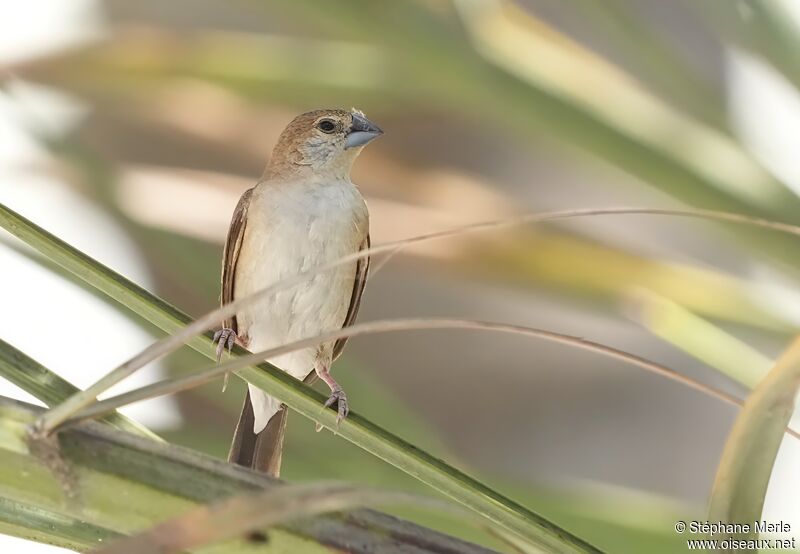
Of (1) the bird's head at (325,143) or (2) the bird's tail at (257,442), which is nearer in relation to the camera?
(2) the bird's tail at (257,442)

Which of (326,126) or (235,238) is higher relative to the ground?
(326,126)

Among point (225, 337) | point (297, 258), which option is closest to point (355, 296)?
point (297, 258)

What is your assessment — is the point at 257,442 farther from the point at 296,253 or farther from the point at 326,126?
the point at 326,126

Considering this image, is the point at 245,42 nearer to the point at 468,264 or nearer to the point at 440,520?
the point at 468,264

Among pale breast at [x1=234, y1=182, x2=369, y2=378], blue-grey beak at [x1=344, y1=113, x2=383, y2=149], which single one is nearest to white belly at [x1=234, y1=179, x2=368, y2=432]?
pale breast at [x1=234, y1=182, x2=369, y2=378]

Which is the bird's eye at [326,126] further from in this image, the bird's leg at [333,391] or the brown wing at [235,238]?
the bird's leg at [333,391]

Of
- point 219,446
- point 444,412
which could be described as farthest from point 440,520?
point 444,412

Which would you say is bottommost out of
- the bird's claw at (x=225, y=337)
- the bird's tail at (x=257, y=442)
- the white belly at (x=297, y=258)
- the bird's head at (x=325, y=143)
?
the bird's tail at (x=257, y=442)

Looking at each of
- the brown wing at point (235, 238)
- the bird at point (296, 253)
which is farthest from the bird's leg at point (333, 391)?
the brown wing at point (235, 238)
